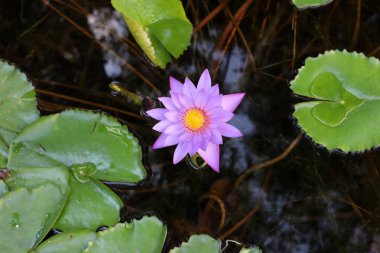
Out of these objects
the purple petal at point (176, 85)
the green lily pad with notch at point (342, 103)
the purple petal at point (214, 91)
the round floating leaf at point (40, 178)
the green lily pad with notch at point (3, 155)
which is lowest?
the green lily pad with notch at point (3, 155)

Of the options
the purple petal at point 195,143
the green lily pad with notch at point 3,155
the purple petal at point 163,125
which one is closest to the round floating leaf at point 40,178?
the green lily pad with notch at point 3,155

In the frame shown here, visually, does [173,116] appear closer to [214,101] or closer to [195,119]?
[195,119]

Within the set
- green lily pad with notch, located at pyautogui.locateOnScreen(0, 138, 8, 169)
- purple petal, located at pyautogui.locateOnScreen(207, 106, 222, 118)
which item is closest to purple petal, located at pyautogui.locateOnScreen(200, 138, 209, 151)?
purple petal, located at pyautogui.locateOnScreen(207, 106, 222, 118)

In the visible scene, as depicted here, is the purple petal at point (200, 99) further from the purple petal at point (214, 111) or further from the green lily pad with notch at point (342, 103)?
the green lily pad with notch at point (342, 103)

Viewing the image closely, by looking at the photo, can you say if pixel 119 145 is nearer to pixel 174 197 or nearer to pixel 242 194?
pixel 174 197

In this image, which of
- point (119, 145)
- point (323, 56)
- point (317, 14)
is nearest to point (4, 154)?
point (119, 145)
